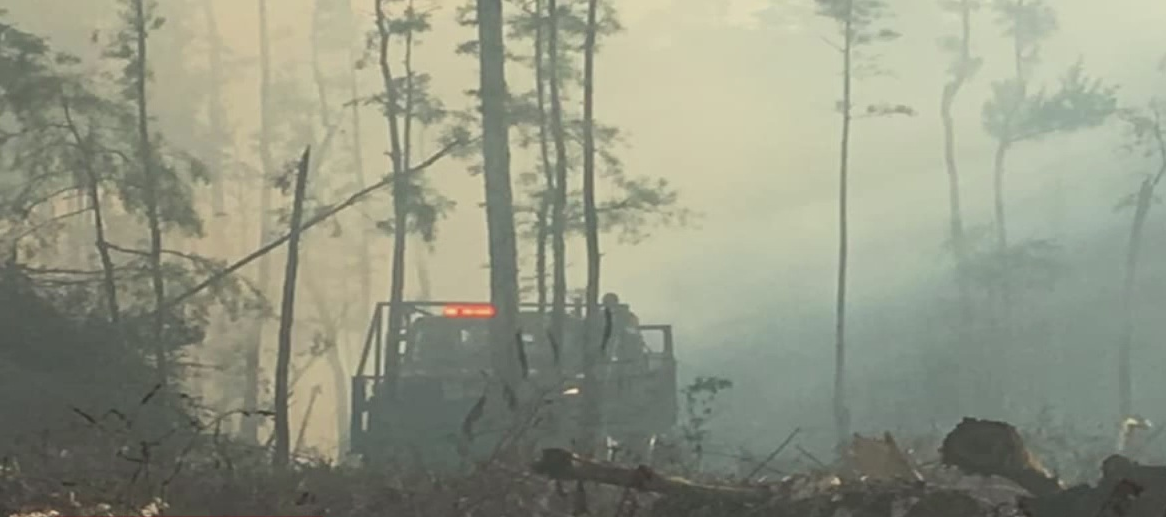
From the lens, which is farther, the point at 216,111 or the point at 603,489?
the point at 216,111

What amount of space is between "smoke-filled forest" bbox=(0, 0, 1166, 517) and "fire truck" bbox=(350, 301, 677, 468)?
2cm

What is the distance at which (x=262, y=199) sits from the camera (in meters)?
4.80

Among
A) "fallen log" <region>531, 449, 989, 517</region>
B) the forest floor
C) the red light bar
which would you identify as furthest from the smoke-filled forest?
"fallen log" <region>531, 449, 989, 517</region>

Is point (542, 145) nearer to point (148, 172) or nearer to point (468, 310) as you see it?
point (468, 310)

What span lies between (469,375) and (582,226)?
47.1 inches

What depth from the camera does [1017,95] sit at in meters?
6.48

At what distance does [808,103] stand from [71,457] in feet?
15.3

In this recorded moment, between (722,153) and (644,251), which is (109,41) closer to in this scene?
(644,251)

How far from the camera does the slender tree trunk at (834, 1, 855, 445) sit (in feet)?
20.5

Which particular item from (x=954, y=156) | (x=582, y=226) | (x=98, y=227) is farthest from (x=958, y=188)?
(x=98, y=227)

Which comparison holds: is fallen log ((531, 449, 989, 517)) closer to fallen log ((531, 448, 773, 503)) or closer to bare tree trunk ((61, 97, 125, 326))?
fallen log ((531, 448, 773, 503))

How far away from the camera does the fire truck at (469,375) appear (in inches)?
160

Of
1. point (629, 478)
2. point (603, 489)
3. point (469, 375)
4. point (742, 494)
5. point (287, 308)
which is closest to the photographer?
point (629, 478)

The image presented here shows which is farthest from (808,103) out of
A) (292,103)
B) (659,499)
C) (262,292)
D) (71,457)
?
(659,499)
